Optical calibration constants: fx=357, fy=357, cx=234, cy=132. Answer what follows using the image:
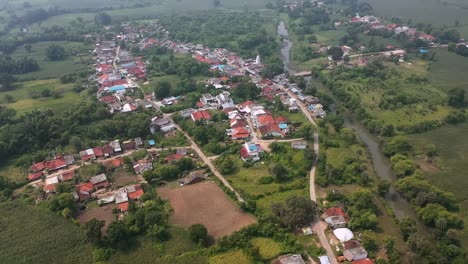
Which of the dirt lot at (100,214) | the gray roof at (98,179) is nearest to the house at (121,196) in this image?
the dirt lot at (100,214)

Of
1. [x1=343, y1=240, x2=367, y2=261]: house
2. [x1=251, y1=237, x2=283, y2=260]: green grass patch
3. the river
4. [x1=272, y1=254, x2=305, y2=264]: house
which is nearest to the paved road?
[x1=251, y1=237, x2=283, y2=260]: green grass patch

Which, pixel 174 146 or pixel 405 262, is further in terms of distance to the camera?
pixel 174 146

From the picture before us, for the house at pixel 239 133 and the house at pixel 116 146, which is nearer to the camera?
the house at pixel 116 146

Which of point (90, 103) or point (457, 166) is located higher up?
point (90, 103)

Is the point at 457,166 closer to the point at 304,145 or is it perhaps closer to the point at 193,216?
the point at 304,145

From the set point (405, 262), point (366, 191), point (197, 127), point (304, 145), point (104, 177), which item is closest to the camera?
point (405, 262)

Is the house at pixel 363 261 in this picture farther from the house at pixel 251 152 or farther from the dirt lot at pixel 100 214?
the dirt lot at pixel 100 214

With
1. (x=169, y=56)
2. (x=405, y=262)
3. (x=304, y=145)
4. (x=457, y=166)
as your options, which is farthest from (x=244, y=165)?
(x=169, y=56)

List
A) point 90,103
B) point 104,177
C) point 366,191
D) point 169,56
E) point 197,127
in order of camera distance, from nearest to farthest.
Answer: point 366,191 → point 104,177 → point 197,127 → point 90,103 → point 169,56
